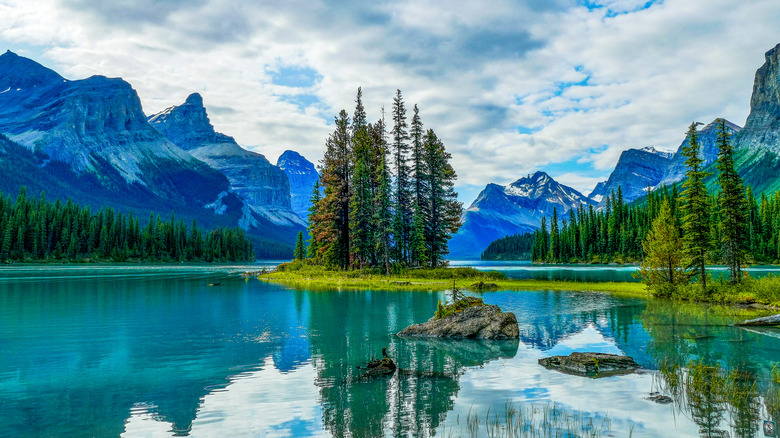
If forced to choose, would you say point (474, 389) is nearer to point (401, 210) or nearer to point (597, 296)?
point (597, 296)

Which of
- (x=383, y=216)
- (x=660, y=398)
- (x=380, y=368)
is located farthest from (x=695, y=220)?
(x=380, y=368)

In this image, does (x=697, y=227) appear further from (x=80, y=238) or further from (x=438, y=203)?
(x=80, y=238)

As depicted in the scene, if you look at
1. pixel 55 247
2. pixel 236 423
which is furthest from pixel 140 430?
pixel 55 247

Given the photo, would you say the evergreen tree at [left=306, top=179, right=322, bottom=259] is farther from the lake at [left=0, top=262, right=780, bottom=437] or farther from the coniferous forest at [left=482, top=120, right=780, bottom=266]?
the coniferous forest at [left=482, top=120, right=780, bottom=266]

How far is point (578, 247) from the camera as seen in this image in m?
159

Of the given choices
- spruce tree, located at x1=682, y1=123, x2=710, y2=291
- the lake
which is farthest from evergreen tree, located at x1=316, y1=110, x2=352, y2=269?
spruce tree, located at x1=682, y1=123, x2=710, y2=291

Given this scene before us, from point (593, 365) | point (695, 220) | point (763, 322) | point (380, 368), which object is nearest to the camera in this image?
point (380, 368)

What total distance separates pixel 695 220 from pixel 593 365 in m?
29.2

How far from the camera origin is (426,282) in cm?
4888

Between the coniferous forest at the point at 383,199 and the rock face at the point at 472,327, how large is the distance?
33790 mm

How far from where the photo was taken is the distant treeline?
126556 mm

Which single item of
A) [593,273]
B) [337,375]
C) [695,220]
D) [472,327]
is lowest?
[593,273]

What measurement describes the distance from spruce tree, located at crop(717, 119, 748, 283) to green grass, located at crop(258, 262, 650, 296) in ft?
24.3

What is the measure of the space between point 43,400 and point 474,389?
452 inches
